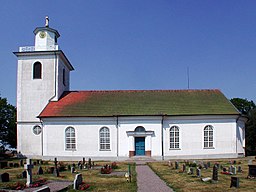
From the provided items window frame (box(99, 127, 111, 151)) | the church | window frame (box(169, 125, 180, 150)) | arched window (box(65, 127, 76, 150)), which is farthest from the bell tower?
window frame (box(169, 125, 180, 150))

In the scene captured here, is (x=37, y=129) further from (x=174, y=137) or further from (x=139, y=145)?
(x=174, y=137)

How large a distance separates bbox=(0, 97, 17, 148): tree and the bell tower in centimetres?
1102

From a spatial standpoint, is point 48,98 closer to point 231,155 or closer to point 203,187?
point 231,155

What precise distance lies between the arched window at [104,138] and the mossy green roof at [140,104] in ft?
5.51

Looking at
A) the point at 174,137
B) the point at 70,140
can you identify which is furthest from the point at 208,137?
the point at 70,140

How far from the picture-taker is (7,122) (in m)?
46.7

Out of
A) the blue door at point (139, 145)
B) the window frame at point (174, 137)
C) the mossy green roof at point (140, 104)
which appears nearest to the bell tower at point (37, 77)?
the mossy green roof at point (140, 104)

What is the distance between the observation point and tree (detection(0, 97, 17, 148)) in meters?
46.2

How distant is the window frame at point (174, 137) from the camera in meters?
34.0

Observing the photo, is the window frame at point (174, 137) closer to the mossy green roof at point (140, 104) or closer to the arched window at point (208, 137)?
the mossy green roof at point (140, 104)

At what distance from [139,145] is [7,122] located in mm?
22191

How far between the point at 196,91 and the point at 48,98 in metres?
17.0

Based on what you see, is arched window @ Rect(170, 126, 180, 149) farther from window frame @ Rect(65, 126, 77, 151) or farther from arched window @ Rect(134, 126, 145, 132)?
window frame @ Rect(65, 126, 77, 151)

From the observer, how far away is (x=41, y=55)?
36781 millimetres
